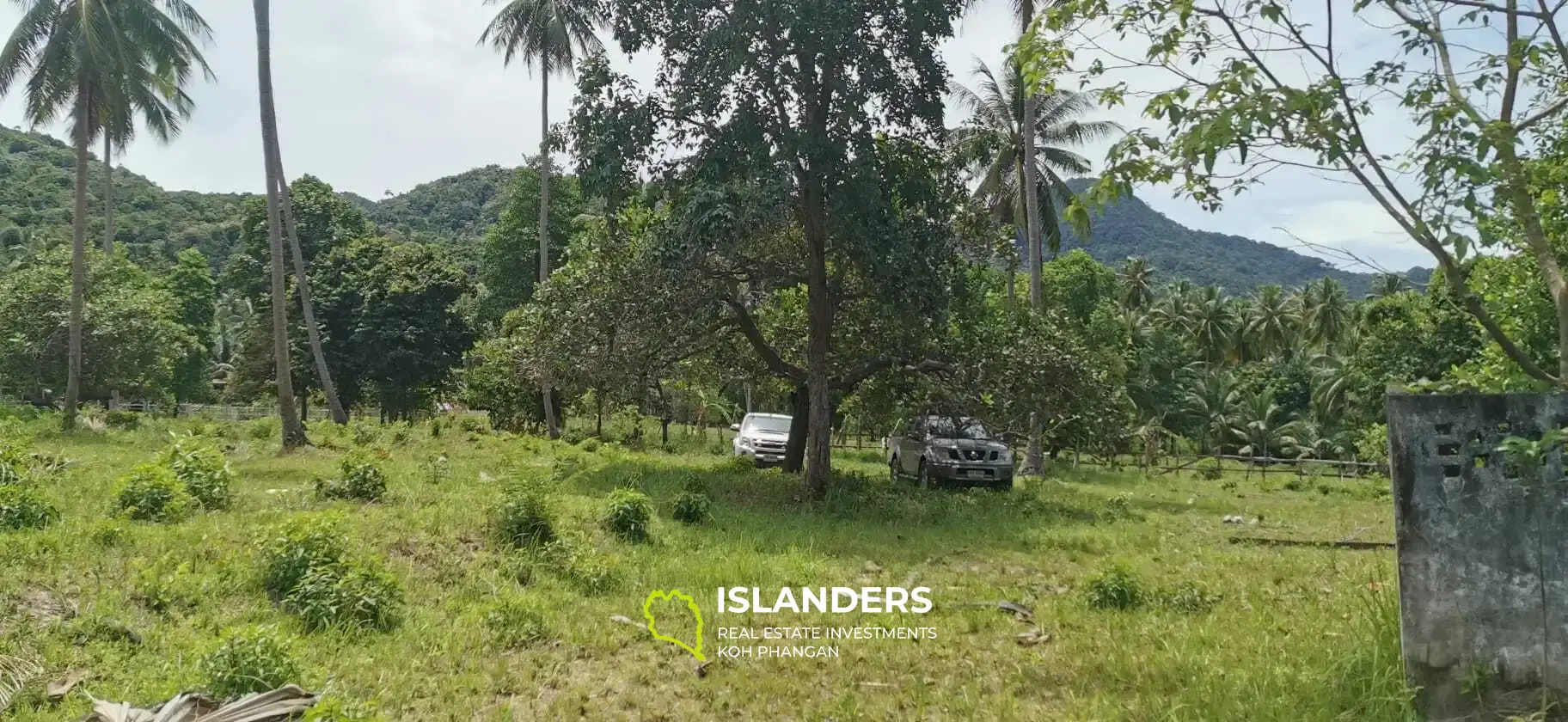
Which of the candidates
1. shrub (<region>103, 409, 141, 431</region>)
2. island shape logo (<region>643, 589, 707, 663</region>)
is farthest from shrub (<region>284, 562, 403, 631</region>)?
shrub (<region>103, 409, 141, 431</region>)

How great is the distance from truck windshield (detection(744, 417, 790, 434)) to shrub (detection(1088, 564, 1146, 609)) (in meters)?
13.1

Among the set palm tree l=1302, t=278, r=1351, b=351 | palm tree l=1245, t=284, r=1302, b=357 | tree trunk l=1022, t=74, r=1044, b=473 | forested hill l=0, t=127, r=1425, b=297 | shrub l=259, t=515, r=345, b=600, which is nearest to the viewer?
shrub l=259, t=515, r=345, b=600

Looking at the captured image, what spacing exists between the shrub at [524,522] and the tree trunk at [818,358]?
17.6ft

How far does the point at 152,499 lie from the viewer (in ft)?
29.9

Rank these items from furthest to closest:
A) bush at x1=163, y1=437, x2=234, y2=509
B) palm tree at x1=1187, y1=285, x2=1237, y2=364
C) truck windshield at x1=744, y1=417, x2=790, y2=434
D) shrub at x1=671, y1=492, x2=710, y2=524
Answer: palm tree at x1=1187, y1=285, x2=1237, y2=364 → truck windshield at x1=744, y1=417, x2=790, y2=434 → shrub at x1=671, y1=492, x2=710, y2=524 → bush at x1=163, y1=437, x2=234, y2=509

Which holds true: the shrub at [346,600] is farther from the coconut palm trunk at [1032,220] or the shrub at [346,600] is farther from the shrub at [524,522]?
the coconut palm trunk at [1032,220]

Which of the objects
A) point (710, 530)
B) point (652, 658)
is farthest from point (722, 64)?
point (652, 658)

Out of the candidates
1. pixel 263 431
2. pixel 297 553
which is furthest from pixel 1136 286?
pixel 297 553

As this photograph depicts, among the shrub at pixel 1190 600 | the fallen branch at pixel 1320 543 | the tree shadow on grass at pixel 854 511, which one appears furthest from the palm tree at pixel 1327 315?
the shrub at pixel 1190 600

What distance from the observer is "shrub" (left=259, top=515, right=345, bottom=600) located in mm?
6531

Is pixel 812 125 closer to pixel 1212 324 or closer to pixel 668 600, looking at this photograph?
pixel 668 600

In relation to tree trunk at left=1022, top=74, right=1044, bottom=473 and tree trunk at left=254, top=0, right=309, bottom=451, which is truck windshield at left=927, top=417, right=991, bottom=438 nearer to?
tree trunk at left=1022, top=74, right=1044, bottom=473

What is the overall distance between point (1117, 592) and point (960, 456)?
9.29 meters

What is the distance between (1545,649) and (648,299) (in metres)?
11.3
